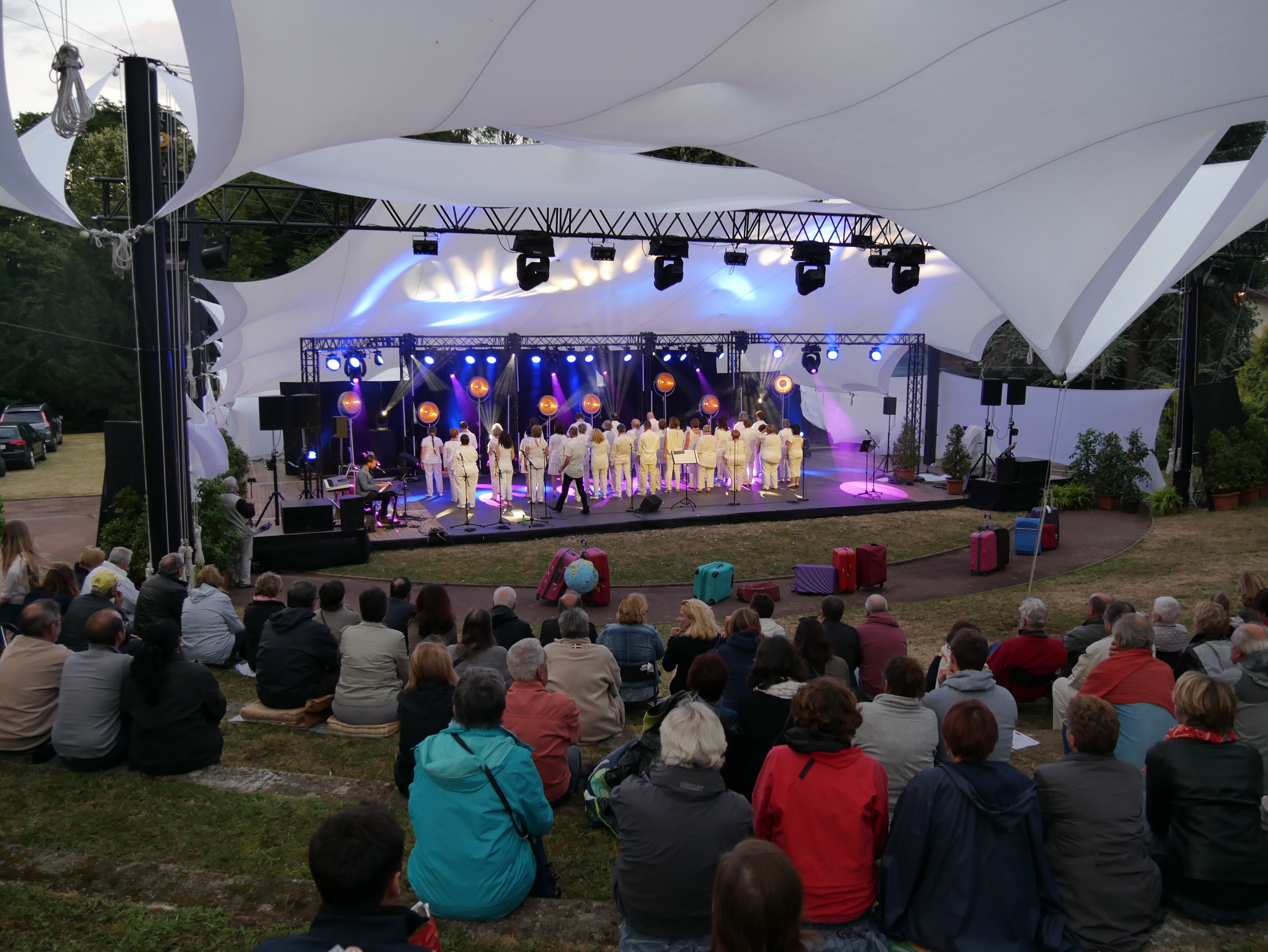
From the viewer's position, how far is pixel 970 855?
9.09ft

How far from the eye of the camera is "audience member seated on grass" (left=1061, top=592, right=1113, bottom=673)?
576 centimetres

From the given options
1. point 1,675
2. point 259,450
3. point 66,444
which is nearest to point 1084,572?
point 1,675

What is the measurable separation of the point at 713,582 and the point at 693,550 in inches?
115

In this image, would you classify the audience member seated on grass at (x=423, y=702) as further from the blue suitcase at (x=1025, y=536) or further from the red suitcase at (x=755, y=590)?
the blue suitcase at (x=1025, y=536)

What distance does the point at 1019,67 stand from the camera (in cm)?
517

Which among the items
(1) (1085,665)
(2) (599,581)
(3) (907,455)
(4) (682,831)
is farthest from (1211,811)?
(3) (907,455)

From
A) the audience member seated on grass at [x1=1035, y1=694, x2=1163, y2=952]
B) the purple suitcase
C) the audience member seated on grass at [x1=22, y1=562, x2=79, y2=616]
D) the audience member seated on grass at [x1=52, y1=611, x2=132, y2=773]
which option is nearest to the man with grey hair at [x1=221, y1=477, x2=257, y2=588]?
the audience member seated on grass at [x1=22, y1=562, x2=79, y2=616]

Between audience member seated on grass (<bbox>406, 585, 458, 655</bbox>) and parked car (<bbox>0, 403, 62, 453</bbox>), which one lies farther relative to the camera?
parked car (<bbox>0, 403, 62, 453</bbox>)

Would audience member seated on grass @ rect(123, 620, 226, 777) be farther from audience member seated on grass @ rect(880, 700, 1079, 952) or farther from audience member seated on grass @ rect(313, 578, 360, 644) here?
audience member seated on grass @ rect(880, 700, 1079, 952)

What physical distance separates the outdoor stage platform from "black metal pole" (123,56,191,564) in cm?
316

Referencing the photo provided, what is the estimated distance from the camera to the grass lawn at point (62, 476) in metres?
19.5

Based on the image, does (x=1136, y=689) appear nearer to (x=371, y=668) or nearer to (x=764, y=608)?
(x=764, y=608)

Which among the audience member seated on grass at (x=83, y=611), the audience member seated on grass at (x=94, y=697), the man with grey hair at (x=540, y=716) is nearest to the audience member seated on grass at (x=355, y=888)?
the man with grey hair at (x=540, y=716)

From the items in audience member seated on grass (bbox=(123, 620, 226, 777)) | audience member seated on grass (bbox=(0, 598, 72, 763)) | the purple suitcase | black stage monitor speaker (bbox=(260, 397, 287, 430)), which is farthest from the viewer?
black stage monitor speaker (bbox=(260, 397, 287, 430))
